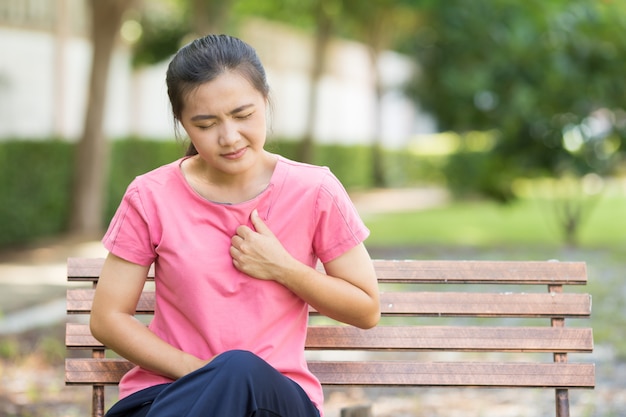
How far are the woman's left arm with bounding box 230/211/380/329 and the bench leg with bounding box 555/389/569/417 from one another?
0.78 m

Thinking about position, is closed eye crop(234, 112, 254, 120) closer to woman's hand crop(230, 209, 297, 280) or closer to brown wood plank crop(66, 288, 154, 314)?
woman's hand crop(230, 209, 297, 280)

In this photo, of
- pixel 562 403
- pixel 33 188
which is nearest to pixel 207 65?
pixel 562 403

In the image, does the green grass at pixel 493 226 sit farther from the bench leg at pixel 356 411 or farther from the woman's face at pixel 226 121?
the woman's face at pixel 226 121

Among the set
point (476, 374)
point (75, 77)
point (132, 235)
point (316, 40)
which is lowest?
point (476, 374)

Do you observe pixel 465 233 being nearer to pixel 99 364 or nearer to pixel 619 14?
pixel 619 14

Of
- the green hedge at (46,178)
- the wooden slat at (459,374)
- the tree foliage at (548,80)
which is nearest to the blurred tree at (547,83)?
the tree foliage at (548,80)

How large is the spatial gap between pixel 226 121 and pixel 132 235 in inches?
15.1

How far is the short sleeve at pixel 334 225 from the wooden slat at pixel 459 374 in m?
0.58

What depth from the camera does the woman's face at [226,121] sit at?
2.66 meters

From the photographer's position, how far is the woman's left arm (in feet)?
8.84

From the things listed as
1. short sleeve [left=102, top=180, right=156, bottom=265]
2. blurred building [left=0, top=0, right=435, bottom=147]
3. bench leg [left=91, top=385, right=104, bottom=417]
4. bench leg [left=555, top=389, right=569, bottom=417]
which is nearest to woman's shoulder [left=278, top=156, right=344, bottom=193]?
short sleeve [left=102, top=180, right=156, bottom=265]

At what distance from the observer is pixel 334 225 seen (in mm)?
2768

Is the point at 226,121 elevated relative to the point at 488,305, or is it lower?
elevated

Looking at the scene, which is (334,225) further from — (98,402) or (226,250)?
(98,402)
